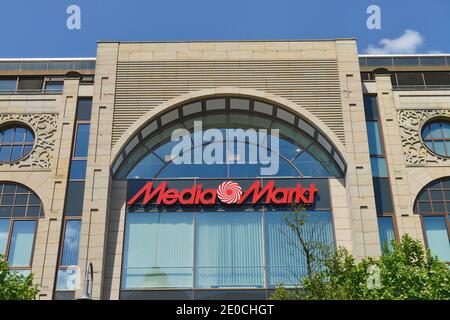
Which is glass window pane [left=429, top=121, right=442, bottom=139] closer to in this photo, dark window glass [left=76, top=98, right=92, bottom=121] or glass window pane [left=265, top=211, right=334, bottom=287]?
glass window pane [left=265, top=211, right=334, bottom=287]

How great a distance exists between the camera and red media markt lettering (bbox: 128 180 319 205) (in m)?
26.3

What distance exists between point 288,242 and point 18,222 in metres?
13.4

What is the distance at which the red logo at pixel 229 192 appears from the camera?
86.6 ft

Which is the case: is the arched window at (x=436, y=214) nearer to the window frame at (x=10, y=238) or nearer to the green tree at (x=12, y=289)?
the green tree at (x=12, y=289)

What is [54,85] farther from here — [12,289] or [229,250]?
[12,289]

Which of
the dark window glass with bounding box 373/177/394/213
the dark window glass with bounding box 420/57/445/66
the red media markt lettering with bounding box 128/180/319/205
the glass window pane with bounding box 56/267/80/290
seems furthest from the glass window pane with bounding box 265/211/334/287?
the dark window glass with bounding box 420/57/445/66

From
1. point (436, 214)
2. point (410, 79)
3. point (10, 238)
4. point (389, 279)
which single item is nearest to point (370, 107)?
point (410, 79)

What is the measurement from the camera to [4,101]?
28.5 metres

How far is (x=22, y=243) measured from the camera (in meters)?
25.3

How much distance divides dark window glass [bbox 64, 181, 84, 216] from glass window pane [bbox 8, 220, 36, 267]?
1862 mm

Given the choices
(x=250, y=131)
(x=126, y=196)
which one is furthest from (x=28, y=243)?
(x=250, y=131)

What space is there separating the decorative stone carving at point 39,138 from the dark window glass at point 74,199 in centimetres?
184

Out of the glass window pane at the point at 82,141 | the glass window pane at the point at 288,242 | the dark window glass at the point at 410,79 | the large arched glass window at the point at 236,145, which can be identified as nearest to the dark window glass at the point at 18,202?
the glass window pane at the point at 82,141
